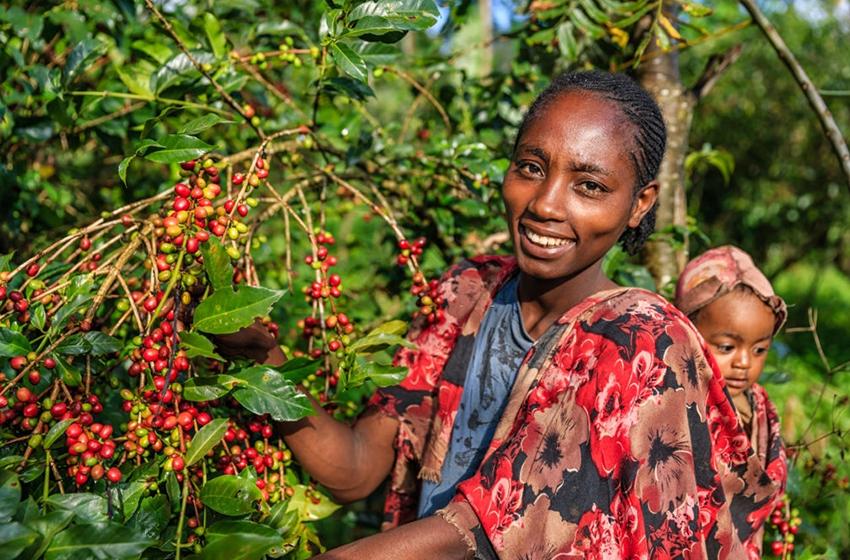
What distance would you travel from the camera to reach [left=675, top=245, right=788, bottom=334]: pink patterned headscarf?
211 centimetres

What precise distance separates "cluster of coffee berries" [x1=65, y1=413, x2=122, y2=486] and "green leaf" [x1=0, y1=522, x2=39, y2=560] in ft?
0.86

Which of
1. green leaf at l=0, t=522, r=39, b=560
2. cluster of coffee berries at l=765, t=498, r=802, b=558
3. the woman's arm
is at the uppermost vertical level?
green leaf at l=0, t=522, r=39, b=560

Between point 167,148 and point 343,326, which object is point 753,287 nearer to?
point 343,326

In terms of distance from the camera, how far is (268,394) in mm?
1497

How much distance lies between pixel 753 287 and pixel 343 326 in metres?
1.03

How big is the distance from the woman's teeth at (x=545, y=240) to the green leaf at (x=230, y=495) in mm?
692

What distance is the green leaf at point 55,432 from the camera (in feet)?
4.37

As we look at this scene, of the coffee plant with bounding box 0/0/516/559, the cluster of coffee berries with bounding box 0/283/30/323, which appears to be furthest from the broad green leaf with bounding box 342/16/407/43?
the cluster of coffee berries with bounding box 0/283/30/323

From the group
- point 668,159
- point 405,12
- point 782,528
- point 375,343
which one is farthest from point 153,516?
point 668,159

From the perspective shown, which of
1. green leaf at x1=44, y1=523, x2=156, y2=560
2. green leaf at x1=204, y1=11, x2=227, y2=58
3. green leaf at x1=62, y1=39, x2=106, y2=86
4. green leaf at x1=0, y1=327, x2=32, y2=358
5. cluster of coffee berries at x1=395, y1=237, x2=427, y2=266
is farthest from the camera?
green leaf at x1=204, y1=11, x2=227, y2=58

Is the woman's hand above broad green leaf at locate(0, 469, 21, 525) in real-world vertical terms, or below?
below

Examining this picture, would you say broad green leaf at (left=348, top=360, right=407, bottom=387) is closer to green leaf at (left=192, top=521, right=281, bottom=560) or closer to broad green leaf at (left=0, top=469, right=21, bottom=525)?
green leaf at (left=192, top=521, right=281, bottom=560)

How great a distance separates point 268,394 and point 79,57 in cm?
108

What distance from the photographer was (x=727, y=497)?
5.86 ft
